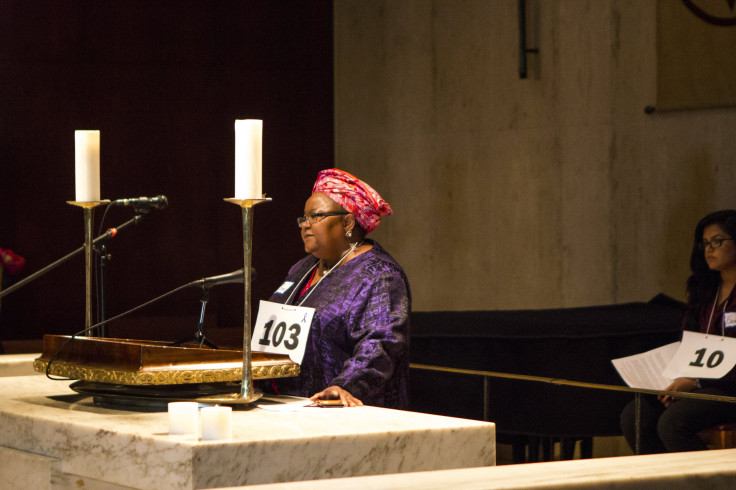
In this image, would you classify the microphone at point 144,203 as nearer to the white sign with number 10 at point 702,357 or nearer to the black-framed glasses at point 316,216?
the black-framed glasses at point 316,216

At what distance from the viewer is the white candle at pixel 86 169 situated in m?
3.17

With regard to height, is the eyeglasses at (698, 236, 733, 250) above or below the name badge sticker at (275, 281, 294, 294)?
above

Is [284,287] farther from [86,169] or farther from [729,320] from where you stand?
[729,320]

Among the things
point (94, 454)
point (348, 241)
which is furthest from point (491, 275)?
point (94, 454)

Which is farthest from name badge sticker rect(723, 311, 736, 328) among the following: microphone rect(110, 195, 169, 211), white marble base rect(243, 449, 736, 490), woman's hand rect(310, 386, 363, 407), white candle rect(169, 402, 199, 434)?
white candle rect(169, 402, 199, 434)

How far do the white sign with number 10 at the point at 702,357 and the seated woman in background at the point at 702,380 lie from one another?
0.61ft

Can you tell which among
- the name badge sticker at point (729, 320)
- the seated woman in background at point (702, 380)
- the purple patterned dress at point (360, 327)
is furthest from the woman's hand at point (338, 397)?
the name badge sticker at point (729, 320)

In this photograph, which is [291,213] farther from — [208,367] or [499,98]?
[208,367]

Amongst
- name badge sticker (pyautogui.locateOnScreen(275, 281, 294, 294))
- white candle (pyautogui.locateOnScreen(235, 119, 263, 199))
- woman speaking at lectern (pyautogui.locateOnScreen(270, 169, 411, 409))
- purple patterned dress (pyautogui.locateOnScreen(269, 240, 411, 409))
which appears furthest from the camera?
name badge sticker (pyautogui.locateOnScreen(275, 281, 294, 294))

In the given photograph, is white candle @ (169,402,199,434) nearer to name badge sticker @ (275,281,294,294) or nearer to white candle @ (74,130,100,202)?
white candle @ (74,130,100,202)

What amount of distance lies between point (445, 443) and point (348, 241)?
50.0 inches

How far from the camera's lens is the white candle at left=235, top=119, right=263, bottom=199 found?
103 inches

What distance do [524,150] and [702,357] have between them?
3756 millimetres

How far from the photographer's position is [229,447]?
221 cm
